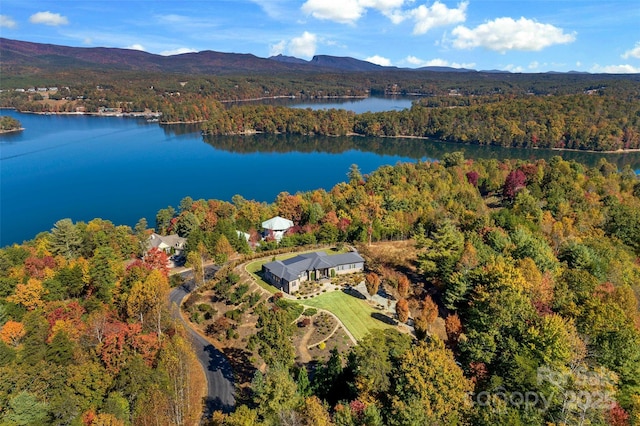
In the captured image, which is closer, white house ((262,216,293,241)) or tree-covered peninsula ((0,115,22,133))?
white house ((262,216,293,241))

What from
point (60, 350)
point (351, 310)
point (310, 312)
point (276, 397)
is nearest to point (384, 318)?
point (351, 310)

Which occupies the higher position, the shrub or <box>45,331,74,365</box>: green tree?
<box>45,331,74,365</box>: green tree

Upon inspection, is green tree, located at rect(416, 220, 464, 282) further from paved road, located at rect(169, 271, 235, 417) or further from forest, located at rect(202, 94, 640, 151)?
forest, located at rect(202, 94, 640, 151)

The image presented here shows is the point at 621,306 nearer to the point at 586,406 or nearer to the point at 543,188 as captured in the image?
the point at 586,406

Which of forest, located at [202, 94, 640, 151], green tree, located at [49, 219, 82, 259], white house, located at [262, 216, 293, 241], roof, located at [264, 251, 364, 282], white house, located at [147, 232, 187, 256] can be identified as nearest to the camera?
roof, located at [264, 251, 364, 282]

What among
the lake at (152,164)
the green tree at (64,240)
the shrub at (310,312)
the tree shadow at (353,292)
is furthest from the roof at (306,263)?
the lake at (152,164)

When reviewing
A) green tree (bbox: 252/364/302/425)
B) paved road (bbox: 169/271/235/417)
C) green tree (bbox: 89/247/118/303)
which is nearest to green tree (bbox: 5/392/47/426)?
paved road (bbox: 169/271/235/417)

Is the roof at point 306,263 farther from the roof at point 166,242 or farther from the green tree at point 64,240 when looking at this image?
the green tree at point 64,240
